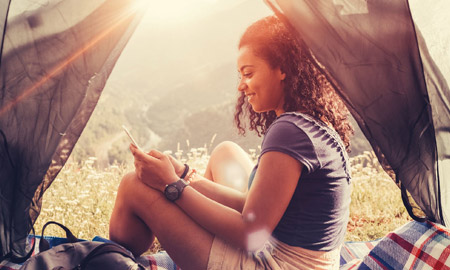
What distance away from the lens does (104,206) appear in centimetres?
309

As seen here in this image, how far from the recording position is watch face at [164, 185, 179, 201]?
165 cm

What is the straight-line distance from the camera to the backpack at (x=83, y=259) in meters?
1.62

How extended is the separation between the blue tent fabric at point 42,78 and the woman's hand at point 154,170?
1.31 feet

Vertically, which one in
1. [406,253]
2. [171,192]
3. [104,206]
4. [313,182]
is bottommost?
[406,253]

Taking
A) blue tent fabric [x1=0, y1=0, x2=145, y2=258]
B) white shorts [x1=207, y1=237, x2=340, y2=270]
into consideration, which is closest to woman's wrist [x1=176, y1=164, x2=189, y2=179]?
white shorts [x1=207, y1=237, x2=340, y2=270]

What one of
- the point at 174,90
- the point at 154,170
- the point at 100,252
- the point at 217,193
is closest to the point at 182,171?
the point at 217,193

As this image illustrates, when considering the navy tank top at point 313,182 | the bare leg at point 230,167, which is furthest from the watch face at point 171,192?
the bare leg at point 230,167

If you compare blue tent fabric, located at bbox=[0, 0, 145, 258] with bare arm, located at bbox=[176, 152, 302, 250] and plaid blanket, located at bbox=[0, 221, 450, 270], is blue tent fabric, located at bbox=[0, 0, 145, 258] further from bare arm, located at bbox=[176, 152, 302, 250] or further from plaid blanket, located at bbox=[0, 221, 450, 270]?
bare arm, located at bbox=[176, 152, 302, 250]

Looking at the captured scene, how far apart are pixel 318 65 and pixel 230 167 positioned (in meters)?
0.99

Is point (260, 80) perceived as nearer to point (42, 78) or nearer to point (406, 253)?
point (42, 78)

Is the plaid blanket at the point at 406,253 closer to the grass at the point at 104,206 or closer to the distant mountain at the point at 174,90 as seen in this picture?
the grass at the point at 104,206

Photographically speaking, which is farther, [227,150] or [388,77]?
[227,150]

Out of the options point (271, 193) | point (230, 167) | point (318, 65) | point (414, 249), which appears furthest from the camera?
point (230, 167)

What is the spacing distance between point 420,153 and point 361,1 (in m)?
0.73
